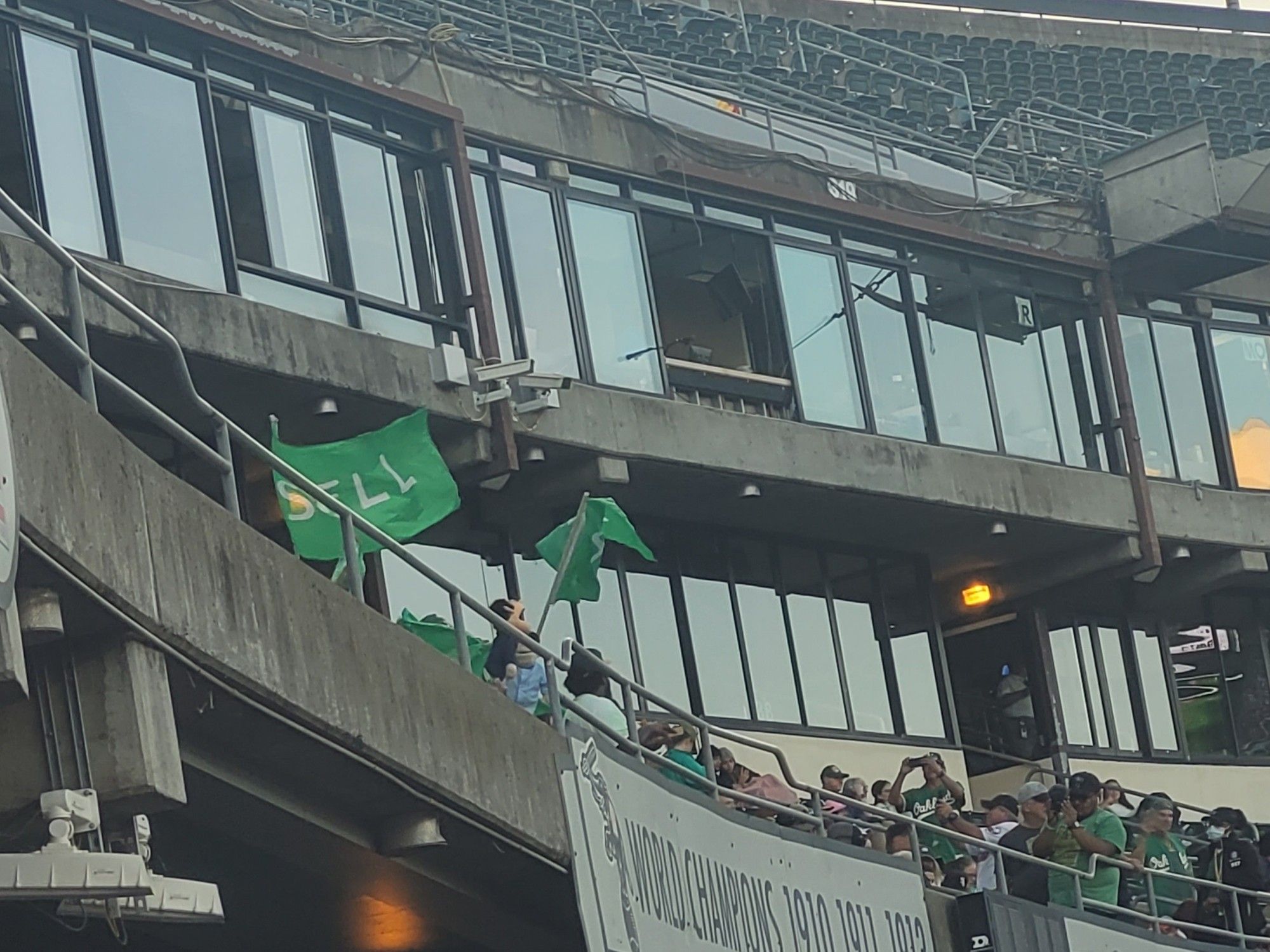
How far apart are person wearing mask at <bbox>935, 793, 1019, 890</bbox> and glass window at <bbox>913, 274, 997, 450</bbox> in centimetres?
637

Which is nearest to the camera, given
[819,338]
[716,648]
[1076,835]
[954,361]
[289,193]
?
[1076,835]

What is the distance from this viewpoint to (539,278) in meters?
20.7

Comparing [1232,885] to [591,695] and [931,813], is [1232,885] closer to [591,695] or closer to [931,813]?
[931,813]

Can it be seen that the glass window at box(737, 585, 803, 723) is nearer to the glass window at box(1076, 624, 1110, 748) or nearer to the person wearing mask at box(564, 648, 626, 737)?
the glass window at box(1076, 624, 1110, 748)

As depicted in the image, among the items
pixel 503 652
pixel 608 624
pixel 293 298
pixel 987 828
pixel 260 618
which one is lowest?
pixel 987 828

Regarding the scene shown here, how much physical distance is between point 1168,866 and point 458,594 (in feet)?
27.2

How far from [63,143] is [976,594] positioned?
12.8 m

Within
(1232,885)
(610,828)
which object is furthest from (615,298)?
(610,828)

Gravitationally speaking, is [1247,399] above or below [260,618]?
above

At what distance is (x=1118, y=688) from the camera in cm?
2739

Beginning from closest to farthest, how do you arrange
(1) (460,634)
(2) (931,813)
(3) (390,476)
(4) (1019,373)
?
(1) (460,634) → (3) (390,476) → (2) (931,813) → (4) (1019,373)

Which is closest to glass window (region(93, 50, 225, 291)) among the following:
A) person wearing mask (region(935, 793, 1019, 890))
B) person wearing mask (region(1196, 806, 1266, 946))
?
person wearing mask (region(935, 793, 1019, 890))

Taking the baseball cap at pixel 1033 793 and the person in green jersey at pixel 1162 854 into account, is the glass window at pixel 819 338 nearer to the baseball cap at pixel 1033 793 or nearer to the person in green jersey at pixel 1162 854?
the person in green jersey at pixel 1162 854

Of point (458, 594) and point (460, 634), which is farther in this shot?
point (460, 634)
